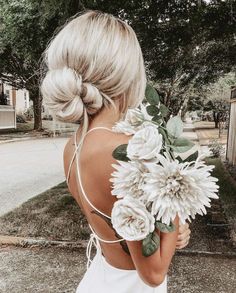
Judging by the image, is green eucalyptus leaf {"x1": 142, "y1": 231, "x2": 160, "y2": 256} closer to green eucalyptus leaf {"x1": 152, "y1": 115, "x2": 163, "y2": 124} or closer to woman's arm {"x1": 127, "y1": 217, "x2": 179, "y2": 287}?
woman's arm {"x1": 127, "y1": 217, "x2": 179, "y2": 287}

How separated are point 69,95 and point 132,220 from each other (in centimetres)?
46

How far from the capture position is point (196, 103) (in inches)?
1542

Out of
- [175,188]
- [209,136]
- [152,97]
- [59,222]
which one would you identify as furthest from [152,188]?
[209,136]

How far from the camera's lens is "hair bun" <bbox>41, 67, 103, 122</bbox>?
121 cm

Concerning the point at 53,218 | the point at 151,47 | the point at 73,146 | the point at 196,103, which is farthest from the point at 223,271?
the point at 196,103

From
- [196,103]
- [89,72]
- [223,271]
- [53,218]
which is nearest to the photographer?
[89,72]

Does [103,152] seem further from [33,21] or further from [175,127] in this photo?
[33,21]

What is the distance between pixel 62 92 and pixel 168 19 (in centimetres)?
577

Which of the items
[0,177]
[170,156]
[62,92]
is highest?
[62,92]

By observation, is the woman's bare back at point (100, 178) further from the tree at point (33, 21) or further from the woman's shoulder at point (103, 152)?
the tree at point (33, 21)

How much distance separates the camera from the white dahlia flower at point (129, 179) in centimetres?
104

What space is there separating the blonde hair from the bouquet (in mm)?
240

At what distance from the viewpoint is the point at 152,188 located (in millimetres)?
1013

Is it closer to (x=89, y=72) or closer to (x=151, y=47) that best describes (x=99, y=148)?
(x=89, y=72)
